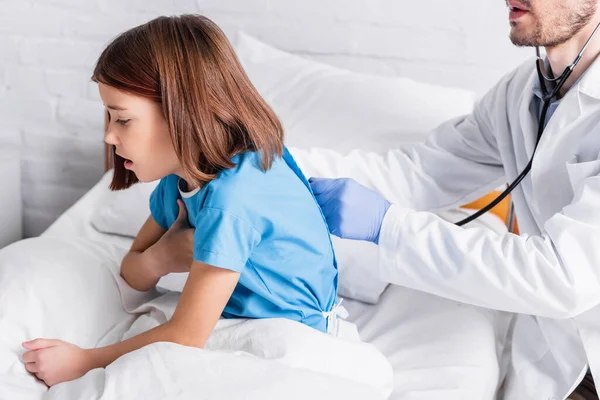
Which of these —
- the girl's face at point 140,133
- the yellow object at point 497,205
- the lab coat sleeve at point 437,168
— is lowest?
the yellow object at point 497,205

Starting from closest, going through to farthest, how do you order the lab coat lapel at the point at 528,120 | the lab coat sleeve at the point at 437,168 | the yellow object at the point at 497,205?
the lab coat lapel at the point at 528,120 → the lab coat sleeve at the point at 437,168 → the yellow object at the point at 497,205

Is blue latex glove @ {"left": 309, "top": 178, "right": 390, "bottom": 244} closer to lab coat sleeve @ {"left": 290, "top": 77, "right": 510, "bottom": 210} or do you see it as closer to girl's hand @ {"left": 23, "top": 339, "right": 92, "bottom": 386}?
lab coat sleeve @ {"left": 290, "top": 77, "right": 510, "bottom": 210}

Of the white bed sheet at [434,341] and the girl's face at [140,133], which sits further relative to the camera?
the white bed sheet at [434,341]

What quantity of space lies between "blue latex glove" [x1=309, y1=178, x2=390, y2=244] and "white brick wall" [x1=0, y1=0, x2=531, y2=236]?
32.5 inches

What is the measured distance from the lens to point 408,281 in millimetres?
1202

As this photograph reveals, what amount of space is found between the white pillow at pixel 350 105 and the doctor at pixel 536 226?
9.8 inches

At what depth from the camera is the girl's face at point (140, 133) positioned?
3.43 feet

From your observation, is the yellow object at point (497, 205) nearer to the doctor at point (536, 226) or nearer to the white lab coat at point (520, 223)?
the white lab coat at point (520, 223)

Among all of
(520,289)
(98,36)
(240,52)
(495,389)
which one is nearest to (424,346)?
(495,389)

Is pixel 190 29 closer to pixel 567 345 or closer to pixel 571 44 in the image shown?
pixel 571 44

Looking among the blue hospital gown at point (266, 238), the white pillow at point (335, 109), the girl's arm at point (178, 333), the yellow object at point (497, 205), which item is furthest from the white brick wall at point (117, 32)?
the girl's arm at point (178, 333)

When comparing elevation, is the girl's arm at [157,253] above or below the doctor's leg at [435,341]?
above

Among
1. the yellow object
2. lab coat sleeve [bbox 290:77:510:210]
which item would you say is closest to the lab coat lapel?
lab coat sleeve [bbox 290:77:510:210]

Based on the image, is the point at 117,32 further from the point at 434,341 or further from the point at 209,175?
the point at 434,341
